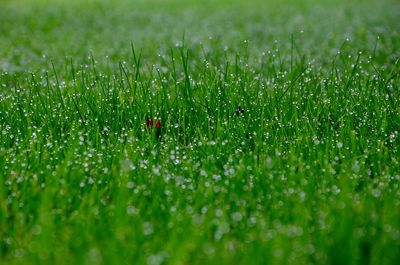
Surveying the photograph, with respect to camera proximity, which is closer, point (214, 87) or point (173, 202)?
point (173, 202)

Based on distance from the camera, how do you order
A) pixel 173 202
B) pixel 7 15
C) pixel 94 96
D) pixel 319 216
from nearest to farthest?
pixel 319 216 < pixel 173 202 < pixel 94 96 < pixel 7 15

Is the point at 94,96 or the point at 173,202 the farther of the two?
the point at 94,96

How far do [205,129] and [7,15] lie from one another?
31.1ft

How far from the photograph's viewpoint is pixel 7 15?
12.5 metres

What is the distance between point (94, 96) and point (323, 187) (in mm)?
2216

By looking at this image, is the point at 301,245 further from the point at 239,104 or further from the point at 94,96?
the point at 94,96

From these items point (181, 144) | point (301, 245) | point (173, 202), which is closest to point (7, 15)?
point (181, 144)

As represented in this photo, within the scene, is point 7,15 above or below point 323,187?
below

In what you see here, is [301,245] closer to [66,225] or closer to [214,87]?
[66,225]

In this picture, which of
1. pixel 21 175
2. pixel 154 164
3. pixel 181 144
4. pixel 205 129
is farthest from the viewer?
pixel 205 129

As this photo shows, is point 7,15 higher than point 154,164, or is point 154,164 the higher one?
point 154,164

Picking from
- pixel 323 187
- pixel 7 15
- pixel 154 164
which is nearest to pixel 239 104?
pixel 154 164

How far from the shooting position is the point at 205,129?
448 centimetres

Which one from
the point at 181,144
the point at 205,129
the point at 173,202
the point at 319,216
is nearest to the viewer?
the point at 319,216
